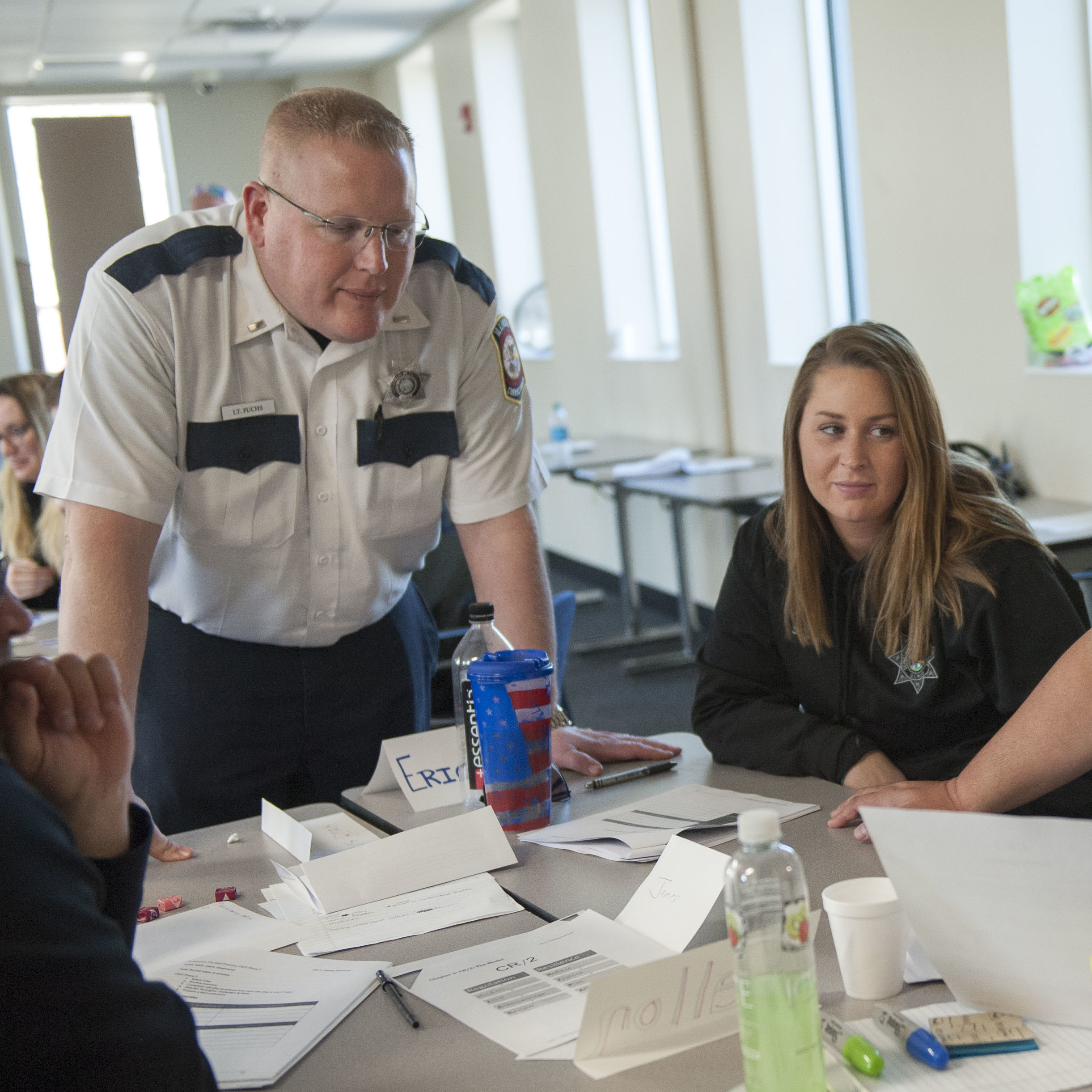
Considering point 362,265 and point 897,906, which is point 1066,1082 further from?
point 362,265

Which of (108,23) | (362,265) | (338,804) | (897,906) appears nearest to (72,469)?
(362,265)

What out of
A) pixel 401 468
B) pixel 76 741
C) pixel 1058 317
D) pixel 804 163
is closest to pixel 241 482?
pixel 401 468

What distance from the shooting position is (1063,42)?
3.76m

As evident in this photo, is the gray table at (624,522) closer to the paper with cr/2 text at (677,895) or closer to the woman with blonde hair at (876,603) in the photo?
the woman with blonde hair at (876,603)

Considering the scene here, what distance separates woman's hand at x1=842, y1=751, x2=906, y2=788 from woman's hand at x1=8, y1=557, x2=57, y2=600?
2656 millimetres

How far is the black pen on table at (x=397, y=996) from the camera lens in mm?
1080

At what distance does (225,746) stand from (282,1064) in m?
0.93

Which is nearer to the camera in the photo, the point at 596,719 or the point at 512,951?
the point at 512,951

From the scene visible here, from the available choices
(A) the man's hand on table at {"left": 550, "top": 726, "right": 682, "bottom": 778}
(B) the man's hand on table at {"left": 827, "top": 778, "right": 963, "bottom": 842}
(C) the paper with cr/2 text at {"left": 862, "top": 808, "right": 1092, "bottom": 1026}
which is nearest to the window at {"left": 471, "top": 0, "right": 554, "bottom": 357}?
(A) the man's hand on table at {"left": 550, "top": 726, "right": 682, "bottom": 778}

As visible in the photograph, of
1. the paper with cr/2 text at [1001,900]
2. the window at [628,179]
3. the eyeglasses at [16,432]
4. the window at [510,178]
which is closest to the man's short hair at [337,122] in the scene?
the paper with cr/2 text at [1001,900]

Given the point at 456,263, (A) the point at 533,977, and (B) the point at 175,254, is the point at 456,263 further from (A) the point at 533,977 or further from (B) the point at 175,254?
(A) the point at 533,977

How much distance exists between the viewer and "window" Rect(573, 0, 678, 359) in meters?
6.24

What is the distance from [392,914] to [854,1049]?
0.57 m

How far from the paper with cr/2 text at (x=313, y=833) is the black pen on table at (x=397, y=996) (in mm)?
334
